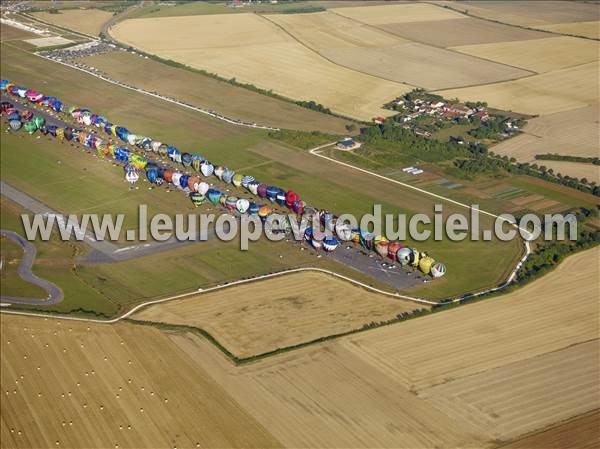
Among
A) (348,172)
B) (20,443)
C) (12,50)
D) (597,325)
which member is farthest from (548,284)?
(12,50)

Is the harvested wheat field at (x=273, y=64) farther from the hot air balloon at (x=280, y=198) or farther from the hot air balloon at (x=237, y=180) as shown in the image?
the hot air balloon at (x=280, y=198)

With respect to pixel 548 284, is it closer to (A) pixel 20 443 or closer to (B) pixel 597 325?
(B) pixel 597 325

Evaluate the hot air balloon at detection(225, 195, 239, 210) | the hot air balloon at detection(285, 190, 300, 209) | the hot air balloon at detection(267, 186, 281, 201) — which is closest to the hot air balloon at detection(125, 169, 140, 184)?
the hot air balloon at detection(225, 195, 239, 210)

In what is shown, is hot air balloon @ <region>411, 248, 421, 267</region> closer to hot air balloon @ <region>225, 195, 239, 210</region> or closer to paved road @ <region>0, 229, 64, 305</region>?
hot air balloon @ <region>225, 195, 239, 210</region>

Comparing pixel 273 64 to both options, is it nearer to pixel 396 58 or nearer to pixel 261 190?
pixel 396 58

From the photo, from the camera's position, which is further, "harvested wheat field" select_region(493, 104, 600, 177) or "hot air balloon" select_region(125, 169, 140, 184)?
"harvested wheat field" select_region(493, 104, 600, 177)

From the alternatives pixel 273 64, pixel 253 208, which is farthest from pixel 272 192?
pixel 273 64
